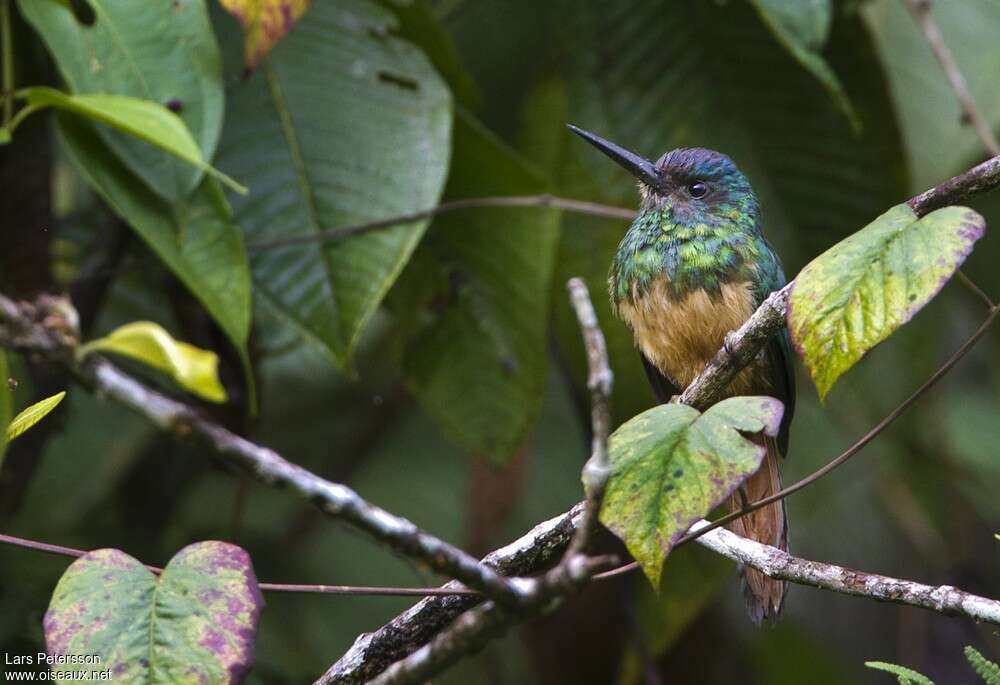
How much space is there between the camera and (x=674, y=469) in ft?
3.69

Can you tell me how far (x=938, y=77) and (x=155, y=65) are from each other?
170 cm

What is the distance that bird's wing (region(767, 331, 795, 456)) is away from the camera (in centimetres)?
215

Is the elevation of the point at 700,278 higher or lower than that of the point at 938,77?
lower

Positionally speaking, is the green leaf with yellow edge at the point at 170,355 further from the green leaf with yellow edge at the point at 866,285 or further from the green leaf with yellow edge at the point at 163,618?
the green leaf with yellow edge at the point at 866,285

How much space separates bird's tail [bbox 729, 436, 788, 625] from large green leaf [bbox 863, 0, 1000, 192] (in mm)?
723

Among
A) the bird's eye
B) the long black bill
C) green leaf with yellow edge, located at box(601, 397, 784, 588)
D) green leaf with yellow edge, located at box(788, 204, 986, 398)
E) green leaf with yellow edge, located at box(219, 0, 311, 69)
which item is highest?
green leaf with yellow edge, located at box(788, 204, 986, 398)

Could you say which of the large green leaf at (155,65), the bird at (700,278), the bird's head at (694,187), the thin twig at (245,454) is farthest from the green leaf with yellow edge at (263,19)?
the thin twig at (245,454)

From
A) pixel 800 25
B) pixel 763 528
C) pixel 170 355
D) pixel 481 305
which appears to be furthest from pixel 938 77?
pixel 170 355

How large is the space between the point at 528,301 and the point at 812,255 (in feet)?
2.29

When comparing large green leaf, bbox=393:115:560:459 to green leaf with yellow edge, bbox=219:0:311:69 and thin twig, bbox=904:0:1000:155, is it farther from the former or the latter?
thin twig, bbox=904:0:1000:155

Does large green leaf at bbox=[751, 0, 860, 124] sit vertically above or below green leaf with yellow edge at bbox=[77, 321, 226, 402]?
below

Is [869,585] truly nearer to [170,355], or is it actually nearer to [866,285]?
[866,285]

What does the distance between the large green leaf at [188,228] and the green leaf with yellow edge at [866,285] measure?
926 mm

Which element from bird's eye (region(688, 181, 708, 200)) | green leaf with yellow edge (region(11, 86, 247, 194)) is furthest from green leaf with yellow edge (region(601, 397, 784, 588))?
bird's eye (region(688, 181, 708, 200))
